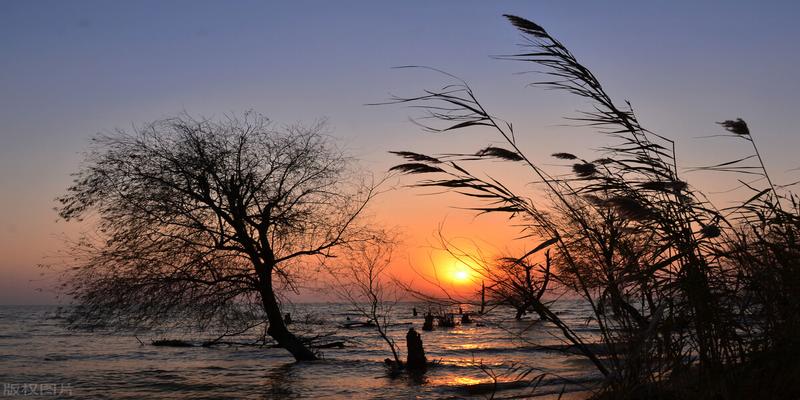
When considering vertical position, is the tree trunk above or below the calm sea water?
above

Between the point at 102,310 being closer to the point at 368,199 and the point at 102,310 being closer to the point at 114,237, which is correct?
the point at 114,237

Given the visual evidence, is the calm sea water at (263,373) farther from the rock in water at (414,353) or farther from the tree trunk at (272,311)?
the tree trunk at (272,311)

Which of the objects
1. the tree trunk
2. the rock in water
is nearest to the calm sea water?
the rock in water

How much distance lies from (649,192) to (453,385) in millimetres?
12373

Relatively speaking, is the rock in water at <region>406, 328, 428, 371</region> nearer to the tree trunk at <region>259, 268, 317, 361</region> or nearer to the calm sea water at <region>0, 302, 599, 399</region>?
the calm sea water at <region>0, 302, 599, 399</region>

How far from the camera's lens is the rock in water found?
60.3ft

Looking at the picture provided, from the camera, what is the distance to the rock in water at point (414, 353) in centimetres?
1838

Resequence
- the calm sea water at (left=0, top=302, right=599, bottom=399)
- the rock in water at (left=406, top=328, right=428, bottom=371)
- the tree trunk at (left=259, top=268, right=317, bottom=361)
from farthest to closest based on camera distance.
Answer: the rock in water at (left=406, top=328, right=428, bottom=371), the tree trunk at (left=259, top=268, right=317, bottom=361), the calm sea water at (left=0, top=302, right=599, bottom=399)

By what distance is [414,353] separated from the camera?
A: 60.6ft

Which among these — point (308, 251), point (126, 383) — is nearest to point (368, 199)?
point (308, 251)

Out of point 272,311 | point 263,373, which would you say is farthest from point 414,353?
point 263,373

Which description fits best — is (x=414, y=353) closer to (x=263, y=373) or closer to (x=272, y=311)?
(x=272, y=311)

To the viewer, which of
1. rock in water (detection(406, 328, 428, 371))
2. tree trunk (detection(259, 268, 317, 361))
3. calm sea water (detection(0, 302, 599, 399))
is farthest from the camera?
rock in water (detection(406, 328, 428, 371))

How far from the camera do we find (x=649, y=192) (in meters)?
4.13
